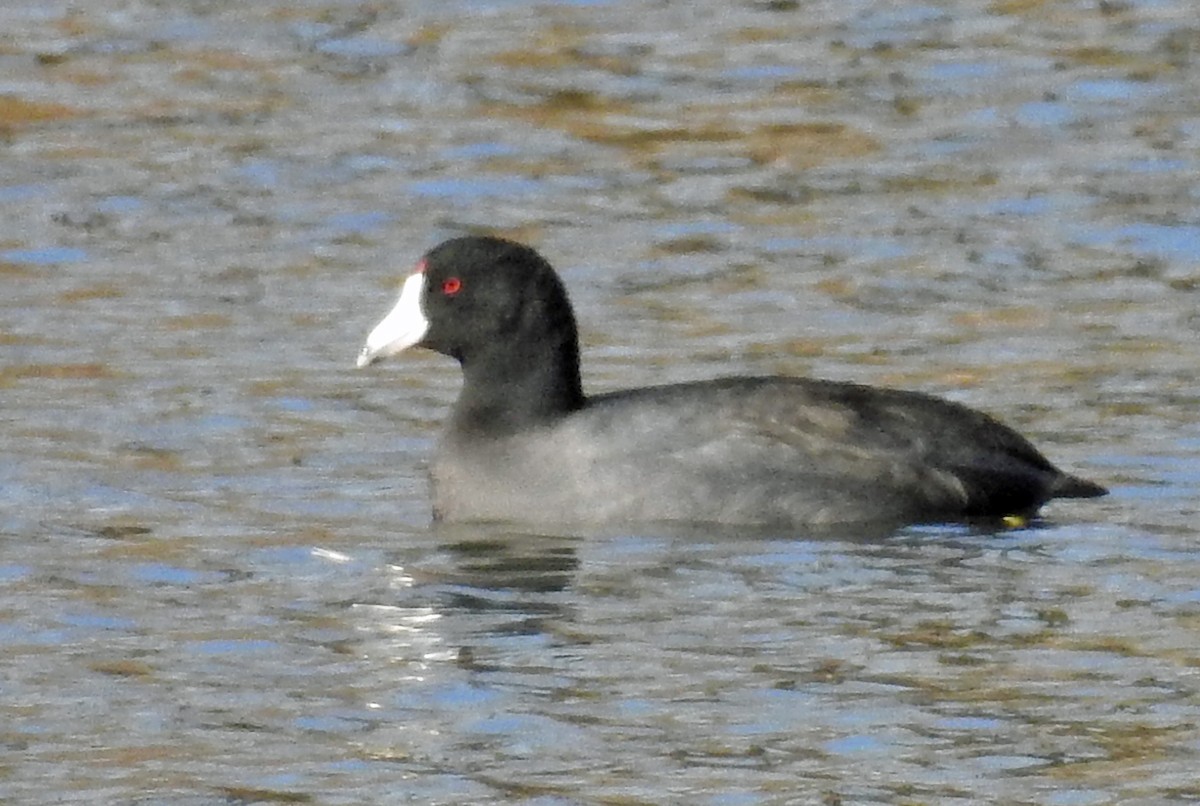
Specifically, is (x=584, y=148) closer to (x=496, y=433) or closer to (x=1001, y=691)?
(x=496, y=433)

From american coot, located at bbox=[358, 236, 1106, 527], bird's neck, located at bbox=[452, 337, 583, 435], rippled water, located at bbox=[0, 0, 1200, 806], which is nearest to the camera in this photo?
rippled water, located at bbox=[0, 0, 1200, 806]

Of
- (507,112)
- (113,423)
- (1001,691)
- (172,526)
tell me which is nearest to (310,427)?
(113,423)

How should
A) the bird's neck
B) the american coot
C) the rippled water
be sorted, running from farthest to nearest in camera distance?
the bird's neck, the american coot, the rippled water

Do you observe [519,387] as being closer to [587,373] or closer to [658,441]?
[658,441]

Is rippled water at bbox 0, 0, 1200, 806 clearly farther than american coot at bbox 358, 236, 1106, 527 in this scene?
No

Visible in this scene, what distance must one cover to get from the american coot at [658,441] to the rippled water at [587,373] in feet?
0.54

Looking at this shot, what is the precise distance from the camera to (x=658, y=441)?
363 inches

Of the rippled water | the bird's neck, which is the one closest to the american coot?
the bird's neck

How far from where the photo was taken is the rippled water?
23.1 ft

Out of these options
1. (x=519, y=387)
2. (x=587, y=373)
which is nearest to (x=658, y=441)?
(x=519, y=387)

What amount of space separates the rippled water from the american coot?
16 cm

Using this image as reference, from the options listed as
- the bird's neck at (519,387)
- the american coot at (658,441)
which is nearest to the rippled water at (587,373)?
the american coot at (658,441)

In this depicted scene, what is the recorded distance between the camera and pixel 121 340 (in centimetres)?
1167

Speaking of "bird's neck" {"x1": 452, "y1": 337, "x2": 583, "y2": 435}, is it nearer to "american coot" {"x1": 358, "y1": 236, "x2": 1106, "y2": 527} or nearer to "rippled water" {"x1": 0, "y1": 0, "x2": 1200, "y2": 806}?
"american coot" {"x1": 358, "y1": 236, "x2": 1106, "y2": 527}
